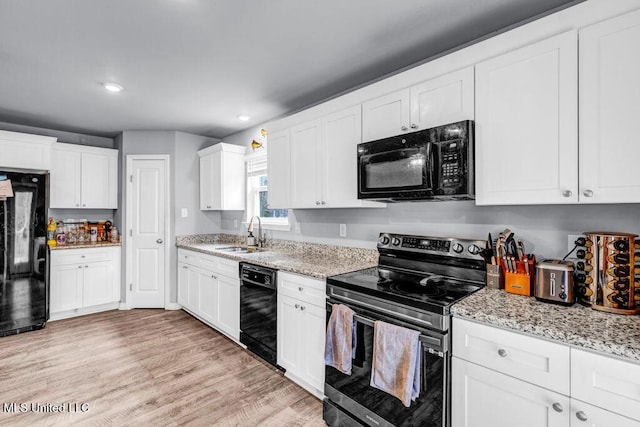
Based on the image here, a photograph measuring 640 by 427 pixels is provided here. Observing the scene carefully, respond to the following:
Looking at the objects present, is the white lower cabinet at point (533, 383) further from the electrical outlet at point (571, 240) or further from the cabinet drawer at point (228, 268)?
the cabinet drawer at point (228, 268)

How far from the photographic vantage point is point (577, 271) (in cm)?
159

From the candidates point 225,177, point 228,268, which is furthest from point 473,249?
point 225,177

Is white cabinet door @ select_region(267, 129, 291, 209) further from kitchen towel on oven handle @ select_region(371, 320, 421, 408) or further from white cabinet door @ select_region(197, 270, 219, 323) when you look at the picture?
kitchen towel on oven handle @ select_region(371, 320, 421, 408)

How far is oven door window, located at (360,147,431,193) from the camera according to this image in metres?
1.87

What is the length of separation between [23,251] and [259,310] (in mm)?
2754

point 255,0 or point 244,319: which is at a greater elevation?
point 255,0

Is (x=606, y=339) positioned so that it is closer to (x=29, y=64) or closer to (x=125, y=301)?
(x=29, y=64)

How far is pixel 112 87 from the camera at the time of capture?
2809 millimetres

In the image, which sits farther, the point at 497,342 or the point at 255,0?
the point at 255,0

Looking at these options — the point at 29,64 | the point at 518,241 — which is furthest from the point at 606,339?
Result: the point at 29,64

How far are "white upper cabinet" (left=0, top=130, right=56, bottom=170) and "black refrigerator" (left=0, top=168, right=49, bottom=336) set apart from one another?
31 centimetres

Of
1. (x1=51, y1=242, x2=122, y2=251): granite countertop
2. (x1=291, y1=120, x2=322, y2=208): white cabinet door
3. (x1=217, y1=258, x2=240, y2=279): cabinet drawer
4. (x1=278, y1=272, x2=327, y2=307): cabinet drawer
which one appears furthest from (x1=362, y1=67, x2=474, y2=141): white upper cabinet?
(x1=51, y1=242, x2=122, y2=251): granite countertop

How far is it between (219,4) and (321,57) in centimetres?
81

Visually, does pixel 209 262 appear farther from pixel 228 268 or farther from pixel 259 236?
pixel 259 236
